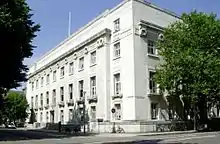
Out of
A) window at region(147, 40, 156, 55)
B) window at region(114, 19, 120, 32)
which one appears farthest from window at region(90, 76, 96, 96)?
window at region(147, 40, 156, 55)

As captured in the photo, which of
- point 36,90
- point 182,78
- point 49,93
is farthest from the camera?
point 36,90

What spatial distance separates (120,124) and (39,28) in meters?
14.3

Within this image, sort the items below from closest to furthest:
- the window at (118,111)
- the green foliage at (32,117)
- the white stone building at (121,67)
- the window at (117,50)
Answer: the white stone building at (121,67)
the window at (118,111)
the window at (117,50)
the green foliage at (32,117)

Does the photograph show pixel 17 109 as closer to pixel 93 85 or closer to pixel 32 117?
pixel 32 117

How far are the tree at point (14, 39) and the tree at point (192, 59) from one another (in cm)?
1471

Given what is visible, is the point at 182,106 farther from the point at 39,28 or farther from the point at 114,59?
the point at 39,28

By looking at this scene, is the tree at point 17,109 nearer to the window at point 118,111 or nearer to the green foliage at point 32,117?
the green foliage at point 32,117

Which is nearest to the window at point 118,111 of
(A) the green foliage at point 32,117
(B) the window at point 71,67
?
(B) the window at point 71,67

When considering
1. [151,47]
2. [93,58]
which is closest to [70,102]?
[93,58]

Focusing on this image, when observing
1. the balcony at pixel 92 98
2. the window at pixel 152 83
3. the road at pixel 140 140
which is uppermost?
the window at pixel 152 83

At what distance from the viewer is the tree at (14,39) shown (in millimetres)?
25875

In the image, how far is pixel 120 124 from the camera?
125ft

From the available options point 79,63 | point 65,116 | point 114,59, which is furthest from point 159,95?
point 65,116

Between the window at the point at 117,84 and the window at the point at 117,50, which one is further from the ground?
the window at the point at 117,50
